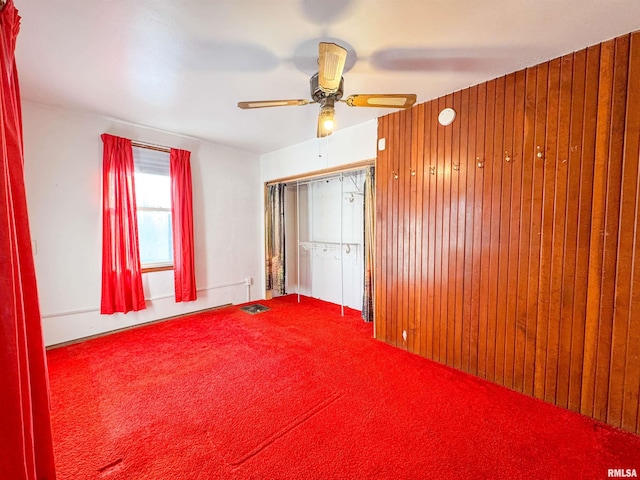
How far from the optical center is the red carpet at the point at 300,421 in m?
1.54

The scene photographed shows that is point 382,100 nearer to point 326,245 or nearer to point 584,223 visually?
point 584,223

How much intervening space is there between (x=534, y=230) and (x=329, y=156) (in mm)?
2394

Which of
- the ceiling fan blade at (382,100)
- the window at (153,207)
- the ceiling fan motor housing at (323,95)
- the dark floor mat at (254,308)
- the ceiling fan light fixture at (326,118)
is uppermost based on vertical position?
the ceiling fan motor housing at (323,95)

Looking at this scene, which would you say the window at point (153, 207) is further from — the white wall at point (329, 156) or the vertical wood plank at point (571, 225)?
the vertical wood plank at point (571, 225)

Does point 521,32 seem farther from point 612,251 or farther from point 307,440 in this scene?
point 307,440

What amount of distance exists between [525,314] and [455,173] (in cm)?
129

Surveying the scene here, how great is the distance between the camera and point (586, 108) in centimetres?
191

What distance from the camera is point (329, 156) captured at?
3695 millimetres

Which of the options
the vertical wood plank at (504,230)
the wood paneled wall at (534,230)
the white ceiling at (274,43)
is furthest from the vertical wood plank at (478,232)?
the white ceiling at (274,43)

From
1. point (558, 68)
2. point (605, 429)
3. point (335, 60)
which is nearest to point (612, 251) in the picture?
point (605, 429)

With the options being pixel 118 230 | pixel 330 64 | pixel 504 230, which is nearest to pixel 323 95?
pixel 330 64

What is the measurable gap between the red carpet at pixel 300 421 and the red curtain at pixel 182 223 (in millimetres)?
1025

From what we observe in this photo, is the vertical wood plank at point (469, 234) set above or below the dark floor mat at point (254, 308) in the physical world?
above

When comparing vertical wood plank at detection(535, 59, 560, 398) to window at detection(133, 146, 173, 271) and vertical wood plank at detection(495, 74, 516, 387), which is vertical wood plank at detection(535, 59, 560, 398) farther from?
window at detection(133, 146, 173, 271)
